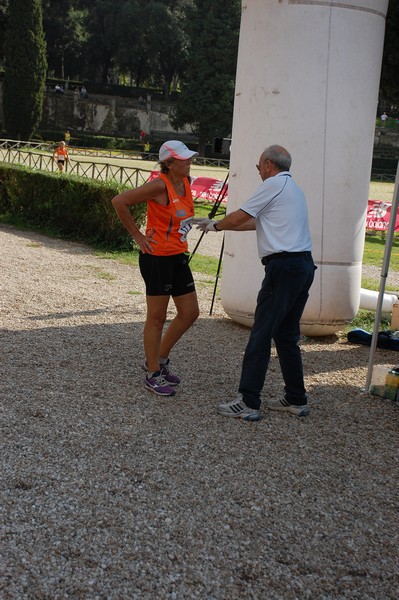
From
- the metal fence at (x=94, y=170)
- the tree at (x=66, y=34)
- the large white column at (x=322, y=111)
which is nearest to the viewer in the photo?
the large white column at (x=322, y=111)

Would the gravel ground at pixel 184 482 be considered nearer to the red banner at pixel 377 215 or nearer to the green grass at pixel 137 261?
the green grass at pixel 137 261

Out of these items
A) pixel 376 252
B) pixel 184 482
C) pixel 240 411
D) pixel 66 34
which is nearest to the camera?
pixel 184 482

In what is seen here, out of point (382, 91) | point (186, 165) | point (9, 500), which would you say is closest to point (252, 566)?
point (9, 500)

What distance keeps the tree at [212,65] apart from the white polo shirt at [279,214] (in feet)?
157

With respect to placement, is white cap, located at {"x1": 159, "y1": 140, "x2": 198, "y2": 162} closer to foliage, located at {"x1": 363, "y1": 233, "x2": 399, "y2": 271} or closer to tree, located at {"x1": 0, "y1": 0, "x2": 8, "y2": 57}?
foliage, located at {"x1": 363, "y1": 233, "x2": 399, "y2": 271}

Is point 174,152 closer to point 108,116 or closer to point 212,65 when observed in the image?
point 212,65

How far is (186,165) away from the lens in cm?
493

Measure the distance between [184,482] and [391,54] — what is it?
17.5 feet

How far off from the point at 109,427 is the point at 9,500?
112 cm

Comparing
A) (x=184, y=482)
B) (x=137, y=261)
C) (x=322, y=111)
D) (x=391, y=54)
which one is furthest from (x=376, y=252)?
(x=184, y=482)

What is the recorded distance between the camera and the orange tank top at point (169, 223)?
493cm

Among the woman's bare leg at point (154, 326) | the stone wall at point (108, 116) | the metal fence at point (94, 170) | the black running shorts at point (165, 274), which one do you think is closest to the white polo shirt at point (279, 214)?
the black running shorts at point (165, 274)

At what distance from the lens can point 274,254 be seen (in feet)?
15.5

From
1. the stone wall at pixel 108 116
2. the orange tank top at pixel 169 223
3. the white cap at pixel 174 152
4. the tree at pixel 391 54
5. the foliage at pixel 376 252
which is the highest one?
the stone wall at pixel 108 116
